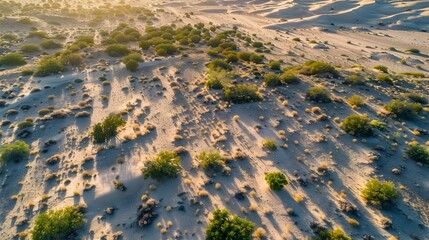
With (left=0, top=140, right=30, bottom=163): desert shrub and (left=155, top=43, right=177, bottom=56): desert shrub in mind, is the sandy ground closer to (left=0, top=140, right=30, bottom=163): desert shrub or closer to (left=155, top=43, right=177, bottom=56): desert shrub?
(left=0, top=140, right=30, bottom=163): desert shrub

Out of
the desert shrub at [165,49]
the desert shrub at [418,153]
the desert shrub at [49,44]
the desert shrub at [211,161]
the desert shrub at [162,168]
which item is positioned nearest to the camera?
the desert shrub at [162,168]

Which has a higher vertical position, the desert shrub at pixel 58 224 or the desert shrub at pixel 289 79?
the desert shrub at pixel 289 79

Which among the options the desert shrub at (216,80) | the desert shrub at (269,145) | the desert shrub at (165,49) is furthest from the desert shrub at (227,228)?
the desert shrub at (165,49)

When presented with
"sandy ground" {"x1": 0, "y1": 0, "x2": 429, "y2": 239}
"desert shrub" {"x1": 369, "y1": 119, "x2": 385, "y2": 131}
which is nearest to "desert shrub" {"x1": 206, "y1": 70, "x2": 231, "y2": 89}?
"sandy ground" {"x1": 0, "y1": 0, "x2": 429, "y2": 239}

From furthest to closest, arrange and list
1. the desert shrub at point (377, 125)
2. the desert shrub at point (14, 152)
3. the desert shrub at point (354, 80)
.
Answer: the desert shrub at point (354, 80), the desert shrub at point (377, 125), the desert shrub at point (14, 152)

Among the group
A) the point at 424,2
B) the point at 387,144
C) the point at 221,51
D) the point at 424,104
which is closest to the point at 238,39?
the point at 221,51

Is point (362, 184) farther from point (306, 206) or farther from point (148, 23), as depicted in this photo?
point (148, 23)

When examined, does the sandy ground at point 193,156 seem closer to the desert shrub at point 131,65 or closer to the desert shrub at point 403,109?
the desert shrub at point 131,65

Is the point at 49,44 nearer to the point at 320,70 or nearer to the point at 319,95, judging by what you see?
the point at 320,70
